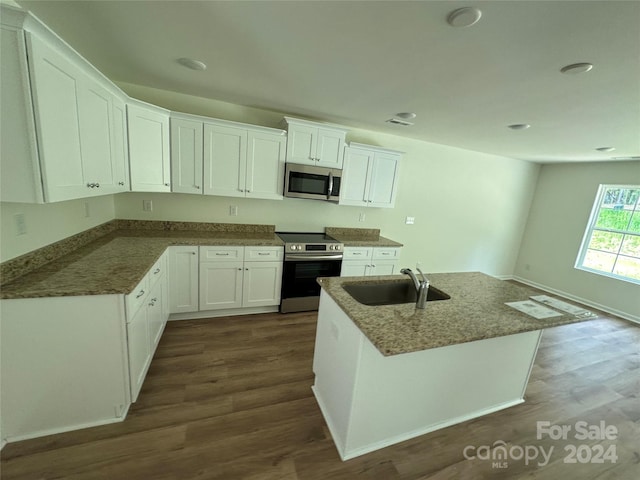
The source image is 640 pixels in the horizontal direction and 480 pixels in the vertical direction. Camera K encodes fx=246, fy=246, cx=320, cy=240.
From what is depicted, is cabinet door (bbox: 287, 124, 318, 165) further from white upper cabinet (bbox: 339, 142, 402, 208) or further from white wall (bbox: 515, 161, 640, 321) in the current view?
white wall (bbox: 515, 161, 640, 321)

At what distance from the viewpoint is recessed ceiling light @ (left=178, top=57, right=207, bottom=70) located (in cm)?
193

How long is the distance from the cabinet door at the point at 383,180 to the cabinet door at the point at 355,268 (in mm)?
868

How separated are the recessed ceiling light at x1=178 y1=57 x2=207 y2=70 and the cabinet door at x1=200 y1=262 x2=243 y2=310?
71.3 inches

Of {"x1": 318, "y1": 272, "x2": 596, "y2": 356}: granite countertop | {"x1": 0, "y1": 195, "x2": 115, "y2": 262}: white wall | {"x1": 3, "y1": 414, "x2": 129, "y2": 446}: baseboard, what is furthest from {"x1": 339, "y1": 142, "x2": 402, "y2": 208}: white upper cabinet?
{"x1": 3, "y1": 414, "x2": 129, "y2": 446}: baseboard

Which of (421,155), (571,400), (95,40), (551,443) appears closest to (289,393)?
(551,443)

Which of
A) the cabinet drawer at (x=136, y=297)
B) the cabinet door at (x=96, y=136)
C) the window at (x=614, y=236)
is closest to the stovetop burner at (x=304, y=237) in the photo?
the cabinet drawer at (x=136, y=297)

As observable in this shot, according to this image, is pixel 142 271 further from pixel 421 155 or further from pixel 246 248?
pixel 421 155

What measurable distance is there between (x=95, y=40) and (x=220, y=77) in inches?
33.2

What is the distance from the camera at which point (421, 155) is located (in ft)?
13.3

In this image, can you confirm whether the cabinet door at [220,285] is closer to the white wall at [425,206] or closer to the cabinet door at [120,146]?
the white wall at [425,206]

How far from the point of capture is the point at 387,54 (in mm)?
1597

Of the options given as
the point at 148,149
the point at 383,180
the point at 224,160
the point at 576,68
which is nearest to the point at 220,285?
the point at 224,160

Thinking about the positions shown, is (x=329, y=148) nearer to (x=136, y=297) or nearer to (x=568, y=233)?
(x=136, y=297)

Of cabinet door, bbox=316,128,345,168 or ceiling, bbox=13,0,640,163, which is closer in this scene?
ceiling, bbox=13,0,640,163
